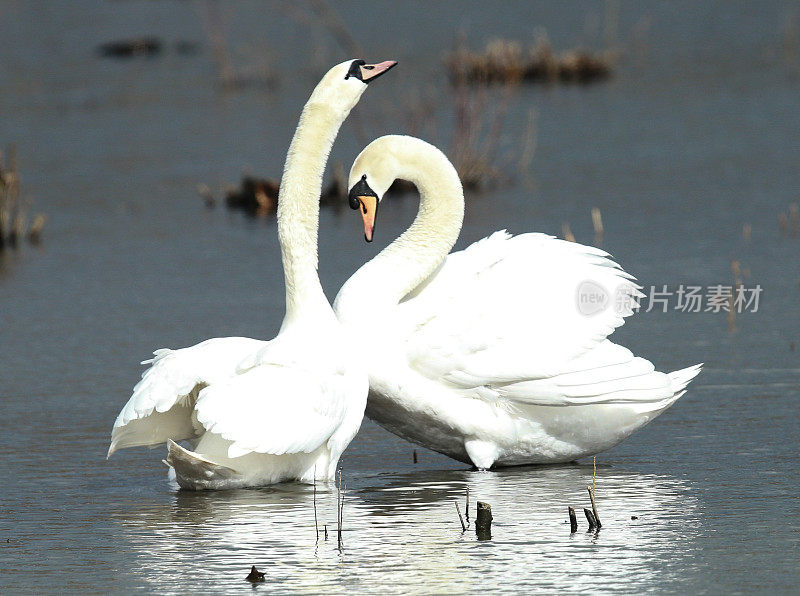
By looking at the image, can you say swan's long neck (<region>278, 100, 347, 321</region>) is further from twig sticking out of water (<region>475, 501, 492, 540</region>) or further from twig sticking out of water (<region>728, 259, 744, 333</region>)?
twig sticking out of water (<region>728, 259, 744, 333</region>)

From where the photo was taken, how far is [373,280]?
7828 mm

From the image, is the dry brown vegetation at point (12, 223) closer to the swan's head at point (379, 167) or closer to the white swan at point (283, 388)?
the swan's head at point (379, 167)

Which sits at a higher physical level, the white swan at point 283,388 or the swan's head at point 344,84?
the swan's head at point 344,84

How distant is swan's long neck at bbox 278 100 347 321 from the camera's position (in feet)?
24.6

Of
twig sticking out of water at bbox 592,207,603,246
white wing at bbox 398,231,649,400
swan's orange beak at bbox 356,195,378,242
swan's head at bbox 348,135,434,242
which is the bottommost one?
white wing at bbox 398,231,649,400

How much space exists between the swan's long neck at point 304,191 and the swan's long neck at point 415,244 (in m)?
0.35

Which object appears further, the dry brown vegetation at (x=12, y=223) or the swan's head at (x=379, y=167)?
the dry brown vegetation at (x=12, y=223)

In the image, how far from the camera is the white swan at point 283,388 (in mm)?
6555

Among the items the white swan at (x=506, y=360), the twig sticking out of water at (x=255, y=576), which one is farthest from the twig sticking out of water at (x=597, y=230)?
the twig sticking out of water at (x=255, y=576)

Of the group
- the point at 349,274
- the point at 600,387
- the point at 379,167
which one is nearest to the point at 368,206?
the point at 379,167

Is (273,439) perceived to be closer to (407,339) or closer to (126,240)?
(407,339)

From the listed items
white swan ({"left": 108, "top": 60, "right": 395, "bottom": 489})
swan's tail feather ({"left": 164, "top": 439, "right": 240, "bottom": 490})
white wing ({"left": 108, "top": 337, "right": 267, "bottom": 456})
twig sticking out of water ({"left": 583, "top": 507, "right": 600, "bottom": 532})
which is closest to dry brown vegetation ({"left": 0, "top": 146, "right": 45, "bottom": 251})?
white swan ({"left": 108, "top": 60, "right": 395, "bottom": 489})

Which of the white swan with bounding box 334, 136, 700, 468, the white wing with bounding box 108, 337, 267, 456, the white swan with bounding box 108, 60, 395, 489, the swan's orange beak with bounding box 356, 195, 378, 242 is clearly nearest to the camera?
the white swan with bounding box 108, 60, 395, 489

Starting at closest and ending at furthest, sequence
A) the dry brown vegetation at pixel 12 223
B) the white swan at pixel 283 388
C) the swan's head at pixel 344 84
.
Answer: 1. the white swan at pixel 283 388
2. the swan's head at pixel 344 84
3. the dry brown vegetation at pixel 12 223
